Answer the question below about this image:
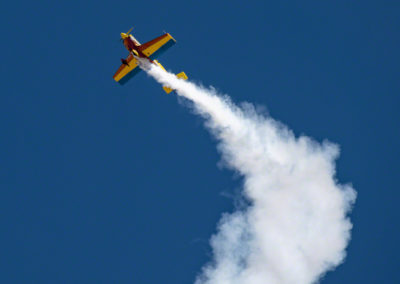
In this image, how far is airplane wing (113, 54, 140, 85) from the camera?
8371cm

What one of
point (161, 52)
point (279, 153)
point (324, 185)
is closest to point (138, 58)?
point (161, 52)

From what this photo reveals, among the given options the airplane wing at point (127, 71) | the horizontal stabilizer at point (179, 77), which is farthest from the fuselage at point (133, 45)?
the horizontal stabilizer at point (179, 77)

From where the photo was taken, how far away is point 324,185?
8481 cm

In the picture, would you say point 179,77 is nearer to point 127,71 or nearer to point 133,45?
point 127,71

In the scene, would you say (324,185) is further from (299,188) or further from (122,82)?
(122,82)

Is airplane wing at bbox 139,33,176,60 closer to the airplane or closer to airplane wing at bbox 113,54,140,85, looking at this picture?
the airplane

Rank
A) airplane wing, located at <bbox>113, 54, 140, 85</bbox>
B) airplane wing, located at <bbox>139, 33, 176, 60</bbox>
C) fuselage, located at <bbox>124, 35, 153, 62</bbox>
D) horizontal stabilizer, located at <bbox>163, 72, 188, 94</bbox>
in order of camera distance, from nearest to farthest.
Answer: airplane wing, located at <bbox>139, 33, 176, 60</bbox> < fuselage, located at <bbox>124, 35, 153, 62</bbox> < horizontal stabilizer, located at <bbox>163, 72, 188, 94</bbox> < airplane wing, located at <bbox>113, 54, 140, 85</bbox>

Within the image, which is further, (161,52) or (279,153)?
(279,153)

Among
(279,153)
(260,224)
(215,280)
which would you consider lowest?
(215,280)

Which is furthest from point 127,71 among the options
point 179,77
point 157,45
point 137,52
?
point 157,45

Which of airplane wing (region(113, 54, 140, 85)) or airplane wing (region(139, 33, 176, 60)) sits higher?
airplane wing (region(113, 54, 140, 85))

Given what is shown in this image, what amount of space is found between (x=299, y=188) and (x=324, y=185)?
108 inches

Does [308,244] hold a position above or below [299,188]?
below

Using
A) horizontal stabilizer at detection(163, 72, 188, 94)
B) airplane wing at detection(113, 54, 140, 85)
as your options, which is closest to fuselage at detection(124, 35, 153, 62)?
airplane wing at detection(113, 54, 140, 85)
